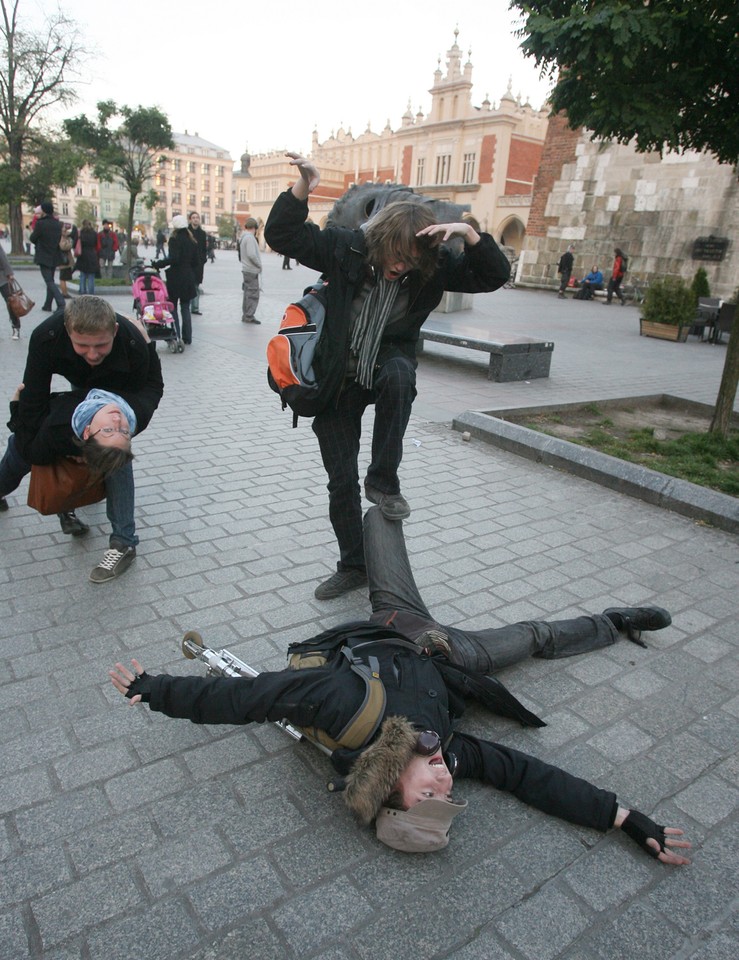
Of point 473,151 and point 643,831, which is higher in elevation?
point 473,151

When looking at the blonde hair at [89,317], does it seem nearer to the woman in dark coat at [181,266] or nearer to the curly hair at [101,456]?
the curly hair at [101,456]

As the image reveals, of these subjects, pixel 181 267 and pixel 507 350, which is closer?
pixel 507 350

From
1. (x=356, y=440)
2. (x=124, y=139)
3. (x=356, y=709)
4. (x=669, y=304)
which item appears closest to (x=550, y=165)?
(x=669, y=304)

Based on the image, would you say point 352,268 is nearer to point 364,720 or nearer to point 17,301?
point 364,720

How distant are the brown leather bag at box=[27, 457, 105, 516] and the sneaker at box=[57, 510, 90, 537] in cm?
29

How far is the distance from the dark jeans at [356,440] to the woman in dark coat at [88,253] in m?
12.8

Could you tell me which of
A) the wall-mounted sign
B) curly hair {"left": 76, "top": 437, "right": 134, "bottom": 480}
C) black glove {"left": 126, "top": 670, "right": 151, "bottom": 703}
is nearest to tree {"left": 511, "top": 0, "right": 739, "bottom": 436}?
curly hair {"left": 76, "top": 437, "right": 134, "bottom": 480}

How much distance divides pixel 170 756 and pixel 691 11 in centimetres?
592

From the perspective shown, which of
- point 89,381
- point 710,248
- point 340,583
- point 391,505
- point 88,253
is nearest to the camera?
point 391,505

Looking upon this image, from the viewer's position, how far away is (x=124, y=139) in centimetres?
2052

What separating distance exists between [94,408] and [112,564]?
0.82 m

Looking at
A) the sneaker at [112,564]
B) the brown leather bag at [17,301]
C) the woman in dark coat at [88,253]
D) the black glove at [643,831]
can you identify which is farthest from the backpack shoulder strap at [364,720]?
the woman in dark coat at [88,253]

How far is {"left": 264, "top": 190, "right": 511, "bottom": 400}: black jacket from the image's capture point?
282 cm

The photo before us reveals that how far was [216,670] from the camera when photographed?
261cm
